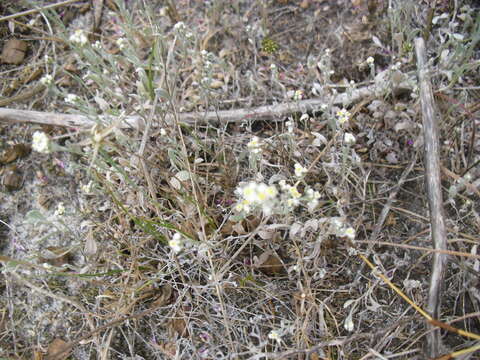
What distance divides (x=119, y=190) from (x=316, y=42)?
145cm

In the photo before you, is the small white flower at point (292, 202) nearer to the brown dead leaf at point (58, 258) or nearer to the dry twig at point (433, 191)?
the dry twig at point (433, 191)

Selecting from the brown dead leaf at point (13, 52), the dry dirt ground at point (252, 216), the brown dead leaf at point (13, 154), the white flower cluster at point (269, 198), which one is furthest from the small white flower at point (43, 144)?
the brown dead leaf at point (13, 52)

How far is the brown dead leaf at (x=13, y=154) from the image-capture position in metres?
2.31

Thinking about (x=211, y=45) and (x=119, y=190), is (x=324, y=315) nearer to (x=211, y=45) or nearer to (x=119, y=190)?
(x=119, y=190)

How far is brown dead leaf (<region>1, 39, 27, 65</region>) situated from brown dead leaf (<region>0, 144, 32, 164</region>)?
60 cm

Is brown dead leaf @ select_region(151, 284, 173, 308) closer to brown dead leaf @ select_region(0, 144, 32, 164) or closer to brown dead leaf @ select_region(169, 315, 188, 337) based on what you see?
brown dead leaf @ select_region(169, 315, 188, 337)

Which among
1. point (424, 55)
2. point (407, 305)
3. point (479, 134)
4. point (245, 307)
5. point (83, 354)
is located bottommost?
point (83, 354)

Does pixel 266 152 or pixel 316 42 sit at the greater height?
pixel 316 42

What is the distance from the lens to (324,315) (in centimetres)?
179

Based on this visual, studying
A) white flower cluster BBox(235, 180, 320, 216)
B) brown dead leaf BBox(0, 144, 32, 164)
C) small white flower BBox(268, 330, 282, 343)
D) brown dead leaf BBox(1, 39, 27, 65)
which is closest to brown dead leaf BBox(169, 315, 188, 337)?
small white flower BBox(268, 330, 282, 343)

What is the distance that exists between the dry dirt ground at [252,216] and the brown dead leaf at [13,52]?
0.14 metres

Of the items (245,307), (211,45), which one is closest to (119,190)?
(245,307)

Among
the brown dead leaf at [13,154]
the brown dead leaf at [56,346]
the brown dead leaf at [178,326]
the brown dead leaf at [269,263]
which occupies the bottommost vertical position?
the brown dead leaf at [56,346]

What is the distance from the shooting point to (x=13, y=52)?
8.25 ft
